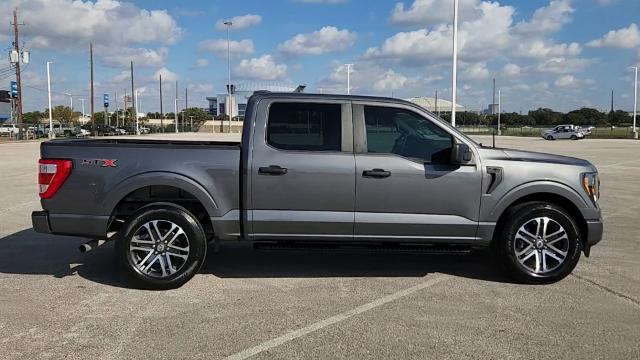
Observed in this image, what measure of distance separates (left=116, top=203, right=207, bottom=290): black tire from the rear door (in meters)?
0.55

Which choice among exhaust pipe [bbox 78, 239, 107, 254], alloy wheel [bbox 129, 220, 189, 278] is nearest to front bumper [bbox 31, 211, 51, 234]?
exhaust pipe [bbox 78, 239, 107, 254]

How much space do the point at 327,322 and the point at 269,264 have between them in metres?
1.97

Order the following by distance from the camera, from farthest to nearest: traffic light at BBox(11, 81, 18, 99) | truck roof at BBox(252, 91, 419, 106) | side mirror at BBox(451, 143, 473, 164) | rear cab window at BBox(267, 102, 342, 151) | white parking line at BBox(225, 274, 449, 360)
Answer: traffic light at BBox(11, 81, 18, 99), truck roof at BBox(252, 91, 419, 106), rear cab window at BBox(267, 102, 342, 151), side mirror at BBox(451, 143, 473, 164), white parking line at BBox(225, 274, 449, 360)

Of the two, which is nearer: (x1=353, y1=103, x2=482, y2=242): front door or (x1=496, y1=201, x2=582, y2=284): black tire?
(x1=353, y1=103, x2=482, y2=242): front door

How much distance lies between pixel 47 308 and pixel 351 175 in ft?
9.83

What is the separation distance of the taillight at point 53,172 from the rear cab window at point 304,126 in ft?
6.44

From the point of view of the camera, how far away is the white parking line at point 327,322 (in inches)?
162

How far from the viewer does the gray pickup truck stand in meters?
5.52

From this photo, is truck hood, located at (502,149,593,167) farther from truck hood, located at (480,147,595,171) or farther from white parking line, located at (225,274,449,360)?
white parking line, located at (225,274,449,360)

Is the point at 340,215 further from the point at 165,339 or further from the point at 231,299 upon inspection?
the point at 165,339

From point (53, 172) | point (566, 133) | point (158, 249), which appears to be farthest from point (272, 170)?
point (566, 133)

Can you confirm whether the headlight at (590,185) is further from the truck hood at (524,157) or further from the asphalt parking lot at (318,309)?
the asphalt parking lot at (318,309)

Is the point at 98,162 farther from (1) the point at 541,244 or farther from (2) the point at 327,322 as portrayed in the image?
(1) the point at 541,244

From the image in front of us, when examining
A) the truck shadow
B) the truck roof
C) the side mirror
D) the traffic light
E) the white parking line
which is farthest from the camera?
the traffic light
